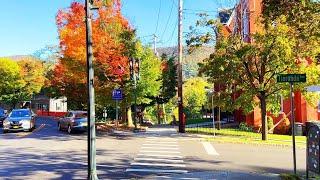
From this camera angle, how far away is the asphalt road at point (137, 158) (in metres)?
15.4

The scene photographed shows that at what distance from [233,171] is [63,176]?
518cm

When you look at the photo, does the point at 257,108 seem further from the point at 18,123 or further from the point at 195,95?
the point at 195,95

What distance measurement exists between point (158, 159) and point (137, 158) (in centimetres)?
79

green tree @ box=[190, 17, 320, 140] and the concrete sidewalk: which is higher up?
green tree @ box=[190, 17, 320, 140]

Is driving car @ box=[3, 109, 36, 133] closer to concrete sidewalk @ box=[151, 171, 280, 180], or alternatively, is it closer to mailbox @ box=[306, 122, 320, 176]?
concrete sidewalk @ box=[151, 171, 280, 180]

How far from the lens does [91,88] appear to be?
12.7 meters

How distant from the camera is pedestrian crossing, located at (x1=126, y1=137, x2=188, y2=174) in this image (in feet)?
52.3

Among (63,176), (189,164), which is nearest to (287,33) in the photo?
(189,164)

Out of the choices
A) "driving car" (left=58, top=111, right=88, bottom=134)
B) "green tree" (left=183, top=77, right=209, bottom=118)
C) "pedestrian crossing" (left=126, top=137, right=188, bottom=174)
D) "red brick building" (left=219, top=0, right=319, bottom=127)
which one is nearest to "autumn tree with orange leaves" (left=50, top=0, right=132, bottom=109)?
"driving car" (left=58, top=111, right=88, bottom=134)

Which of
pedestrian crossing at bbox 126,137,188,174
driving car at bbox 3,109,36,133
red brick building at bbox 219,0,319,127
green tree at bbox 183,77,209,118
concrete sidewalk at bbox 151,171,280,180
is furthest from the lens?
green tree at bbox 183,77,209,118

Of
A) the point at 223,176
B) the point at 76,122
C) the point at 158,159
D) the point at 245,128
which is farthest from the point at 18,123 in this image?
the point at 223,176

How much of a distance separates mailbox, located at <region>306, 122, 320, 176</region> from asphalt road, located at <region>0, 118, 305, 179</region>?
85.1 inches

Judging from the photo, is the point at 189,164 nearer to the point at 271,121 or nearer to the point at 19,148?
the point at 19,148

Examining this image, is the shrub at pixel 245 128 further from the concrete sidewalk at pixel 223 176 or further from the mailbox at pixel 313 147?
the mailbox at pixel 313 147
